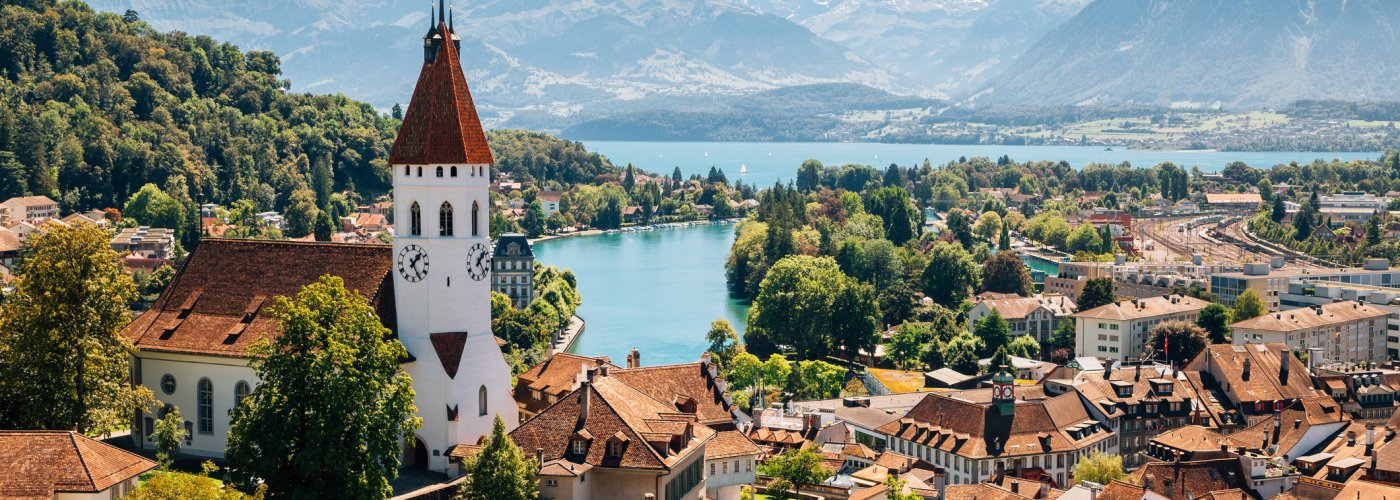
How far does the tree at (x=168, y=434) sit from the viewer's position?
122ft

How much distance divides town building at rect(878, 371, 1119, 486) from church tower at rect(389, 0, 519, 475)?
21594 millimetres

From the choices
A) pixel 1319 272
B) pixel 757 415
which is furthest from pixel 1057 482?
pixel 1319 272

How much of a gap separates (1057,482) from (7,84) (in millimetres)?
80676

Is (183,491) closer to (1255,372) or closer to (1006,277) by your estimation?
(1255,372)

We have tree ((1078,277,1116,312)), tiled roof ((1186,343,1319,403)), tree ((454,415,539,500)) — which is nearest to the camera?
tree ((454,415,539,500))

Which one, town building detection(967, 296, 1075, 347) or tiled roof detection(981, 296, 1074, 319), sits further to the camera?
tiled roof detection(981, 296, 1074, 319)

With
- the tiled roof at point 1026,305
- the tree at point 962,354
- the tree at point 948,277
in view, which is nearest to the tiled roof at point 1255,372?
the tree at point 962,354

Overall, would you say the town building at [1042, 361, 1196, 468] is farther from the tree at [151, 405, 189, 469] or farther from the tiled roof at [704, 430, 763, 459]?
the tree at [151, 405, 189, 469]

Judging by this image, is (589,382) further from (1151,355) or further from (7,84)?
(7,84)

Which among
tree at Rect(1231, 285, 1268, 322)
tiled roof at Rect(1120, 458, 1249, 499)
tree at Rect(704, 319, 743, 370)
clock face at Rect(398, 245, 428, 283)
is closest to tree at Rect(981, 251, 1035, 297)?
tree at Rect(1231, 285, 1268, 322)

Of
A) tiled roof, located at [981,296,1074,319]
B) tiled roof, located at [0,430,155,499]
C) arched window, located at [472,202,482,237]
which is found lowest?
tiled roof, located at [981,296,1074,319]

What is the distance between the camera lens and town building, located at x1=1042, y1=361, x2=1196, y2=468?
6316cm

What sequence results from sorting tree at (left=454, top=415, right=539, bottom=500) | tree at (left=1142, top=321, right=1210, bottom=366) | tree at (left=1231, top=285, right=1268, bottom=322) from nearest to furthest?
tree at (left=454, top=415, right=539, bottom=500) < tree at (left=1142, top=321, right=1210, bottom=366) < tree at (left=1231, top=285, right=1268, bottom=322)

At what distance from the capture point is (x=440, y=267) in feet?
123
